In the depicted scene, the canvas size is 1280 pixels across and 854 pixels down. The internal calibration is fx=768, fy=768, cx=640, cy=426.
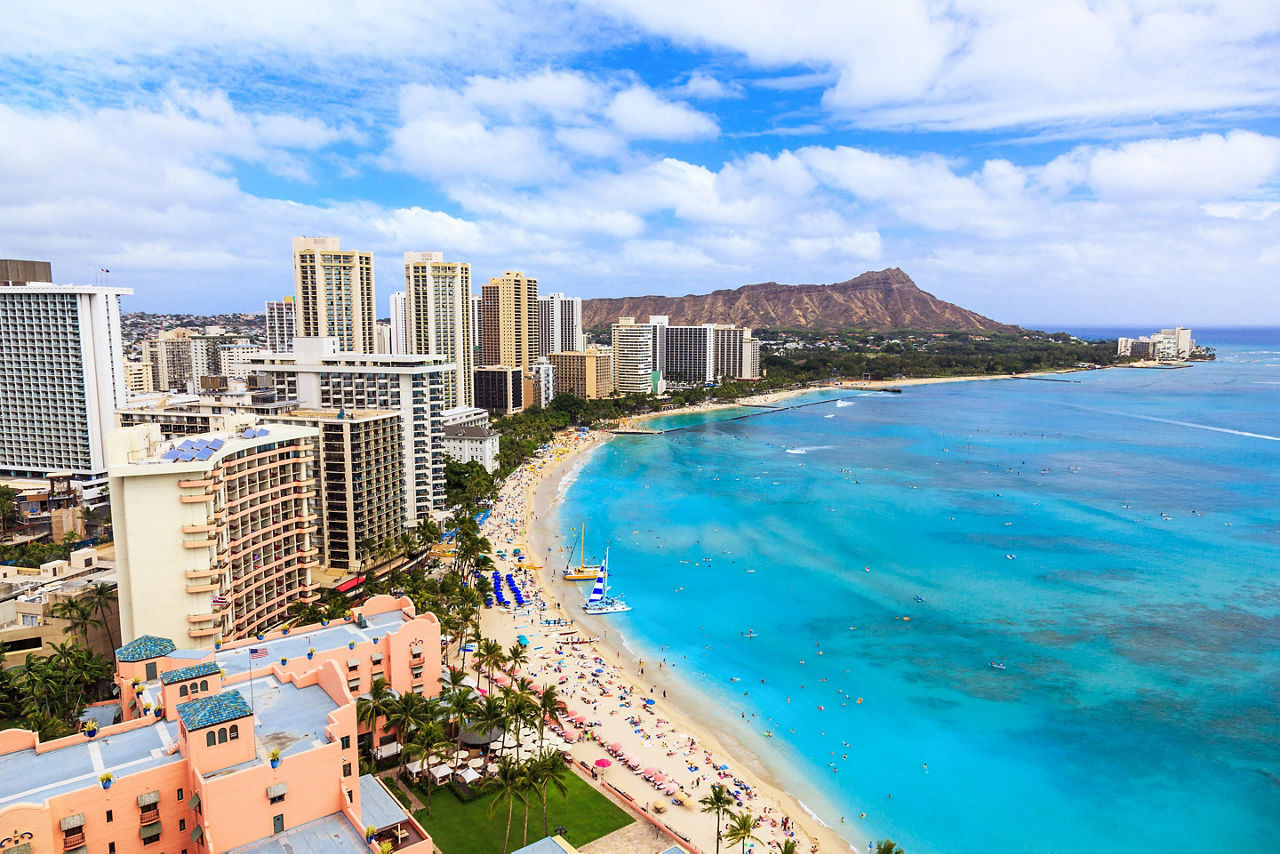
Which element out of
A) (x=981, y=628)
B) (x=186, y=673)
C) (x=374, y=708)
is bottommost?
(x=981, y=628)

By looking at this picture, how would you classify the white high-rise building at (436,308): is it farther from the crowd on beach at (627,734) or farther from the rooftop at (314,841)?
the rooftop at (314,841)

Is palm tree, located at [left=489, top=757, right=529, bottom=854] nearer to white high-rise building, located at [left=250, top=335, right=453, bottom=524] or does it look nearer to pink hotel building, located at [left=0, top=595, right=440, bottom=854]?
pink hotel building, located at [left=0, top=595, right=440, bottom=854]

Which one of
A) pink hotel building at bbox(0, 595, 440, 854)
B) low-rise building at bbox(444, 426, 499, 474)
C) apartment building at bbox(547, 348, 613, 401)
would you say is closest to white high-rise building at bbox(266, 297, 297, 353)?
apartment building at bbox(547, 348, 613, 401)

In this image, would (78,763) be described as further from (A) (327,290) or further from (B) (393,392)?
(A) (327,290)

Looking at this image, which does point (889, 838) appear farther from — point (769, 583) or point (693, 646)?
point (769, 583)

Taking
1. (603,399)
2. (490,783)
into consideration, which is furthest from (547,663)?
(603,399)

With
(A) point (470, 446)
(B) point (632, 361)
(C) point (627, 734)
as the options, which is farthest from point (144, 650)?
(B) point (632, 361)

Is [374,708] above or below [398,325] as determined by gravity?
below
